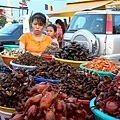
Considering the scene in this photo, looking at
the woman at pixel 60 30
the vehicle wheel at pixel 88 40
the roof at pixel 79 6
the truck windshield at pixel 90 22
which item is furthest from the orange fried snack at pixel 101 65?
the roof at pixel 79 6

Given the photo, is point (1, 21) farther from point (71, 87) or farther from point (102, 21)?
point (71, 87)

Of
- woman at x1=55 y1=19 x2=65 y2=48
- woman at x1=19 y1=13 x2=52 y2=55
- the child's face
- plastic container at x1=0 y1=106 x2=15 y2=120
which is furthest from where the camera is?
woman at x1=55 y1=19 x2=65 y2=48

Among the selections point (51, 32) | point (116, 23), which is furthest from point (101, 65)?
point (116, 23)

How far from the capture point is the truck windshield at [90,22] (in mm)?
6236

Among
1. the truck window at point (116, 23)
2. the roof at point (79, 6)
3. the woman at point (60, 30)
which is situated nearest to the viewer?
the truck window at point (116, 23)

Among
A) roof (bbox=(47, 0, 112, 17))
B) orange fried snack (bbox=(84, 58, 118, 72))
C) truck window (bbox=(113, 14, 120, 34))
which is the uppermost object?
roof (bbox=(47, 0, 112, 17))

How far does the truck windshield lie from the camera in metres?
6.24

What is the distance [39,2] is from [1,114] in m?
15.8

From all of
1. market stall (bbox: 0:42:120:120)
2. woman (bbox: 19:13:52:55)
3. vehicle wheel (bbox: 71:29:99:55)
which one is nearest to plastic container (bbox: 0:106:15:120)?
market stall (bbox: 0:42:120:120)

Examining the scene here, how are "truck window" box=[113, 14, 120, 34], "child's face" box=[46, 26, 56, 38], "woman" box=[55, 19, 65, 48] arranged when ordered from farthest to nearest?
"woman" box=[55, 19, 65, 48] < "truck window" box=[113, 14, 120, 34] < "child's face" box=[46, 26, 56, 38]

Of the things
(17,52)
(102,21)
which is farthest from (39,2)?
(17,52)

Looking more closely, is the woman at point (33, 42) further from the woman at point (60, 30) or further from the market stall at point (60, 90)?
the woman at point (60, 30)

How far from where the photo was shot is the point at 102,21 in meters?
6.26

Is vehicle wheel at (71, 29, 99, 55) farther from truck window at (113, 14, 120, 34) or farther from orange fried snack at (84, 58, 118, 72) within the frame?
orange fried snack at (84, 58, 118, 72)
